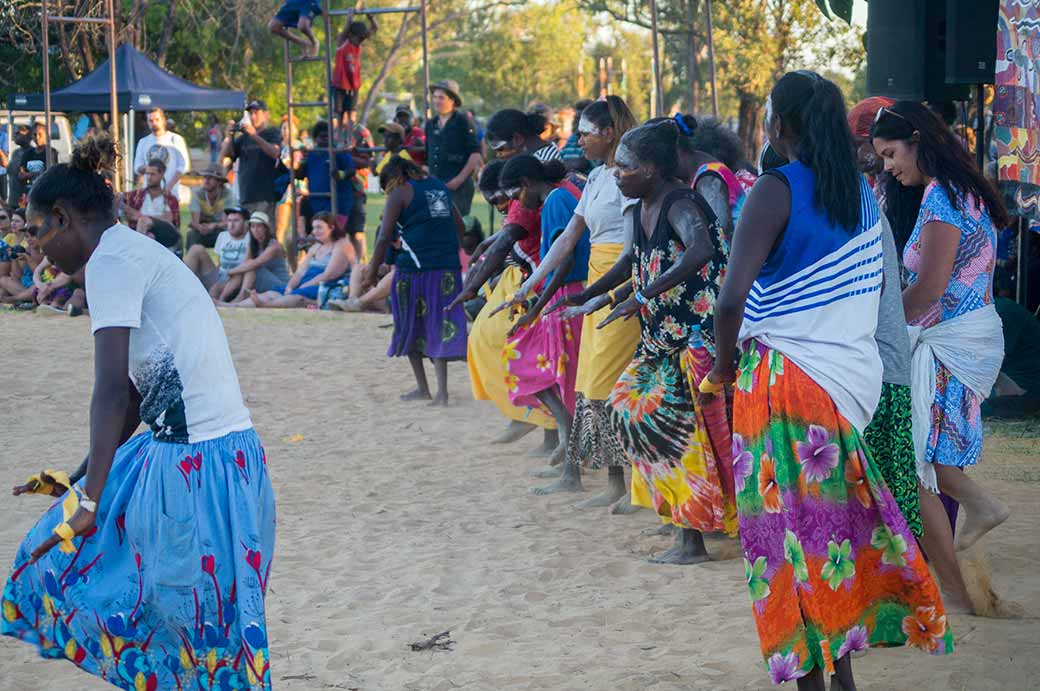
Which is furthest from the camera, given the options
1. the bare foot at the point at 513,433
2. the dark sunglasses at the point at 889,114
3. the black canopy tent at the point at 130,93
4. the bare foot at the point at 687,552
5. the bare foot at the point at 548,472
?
the black canopy tent at the point at 130,93

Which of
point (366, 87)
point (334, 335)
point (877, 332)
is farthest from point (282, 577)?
point (366, 87)

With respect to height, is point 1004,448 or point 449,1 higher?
point 449,1

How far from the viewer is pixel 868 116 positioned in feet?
17.2

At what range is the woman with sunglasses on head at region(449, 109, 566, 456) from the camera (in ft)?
24.6

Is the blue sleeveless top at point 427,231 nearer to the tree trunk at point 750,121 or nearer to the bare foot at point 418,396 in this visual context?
the bare foot at point 418,396

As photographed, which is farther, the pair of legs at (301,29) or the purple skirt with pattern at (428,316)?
the pair of legs at (301,29)

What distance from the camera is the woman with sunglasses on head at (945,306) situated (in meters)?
4.50

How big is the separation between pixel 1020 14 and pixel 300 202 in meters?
10.8

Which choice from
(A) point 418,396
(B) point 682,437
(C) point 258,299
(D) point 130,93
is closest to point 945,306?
(B) point 682,437

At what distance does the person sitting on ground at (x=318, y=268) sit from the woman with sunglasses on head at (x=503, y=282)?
250 inches

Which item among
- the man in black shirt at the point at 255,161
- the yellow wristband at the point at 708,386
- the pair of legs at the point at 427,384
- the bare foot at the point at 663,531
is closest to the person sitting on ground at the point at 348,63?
the man in black shirt at the point at 255,161

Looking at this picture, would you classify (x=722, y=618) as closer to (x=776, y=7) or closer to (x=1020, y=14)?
(x=1020, y=14)

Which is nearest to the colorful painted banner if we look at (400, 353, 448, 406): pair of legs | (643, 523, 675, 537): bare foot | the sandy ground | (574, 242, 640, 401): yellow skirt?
the sandy ground

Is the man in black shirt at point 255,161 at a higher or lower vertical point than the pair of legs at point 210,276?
higher
